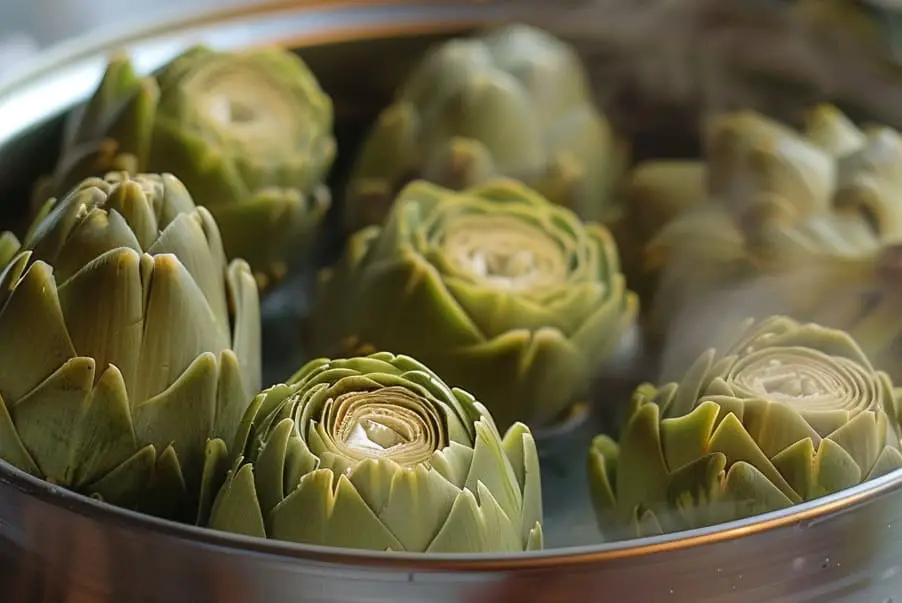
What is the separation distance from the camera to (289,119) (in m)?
0.78

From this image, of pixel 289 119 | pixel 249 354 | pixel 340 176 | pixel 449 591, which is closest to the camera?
pixel 449 591

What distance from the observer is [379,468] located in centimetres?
48

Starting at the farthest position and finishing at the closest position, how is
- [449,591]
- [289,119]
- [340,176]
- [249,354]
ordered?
[340,176]
[289,119]
[249,354]
[449,591]

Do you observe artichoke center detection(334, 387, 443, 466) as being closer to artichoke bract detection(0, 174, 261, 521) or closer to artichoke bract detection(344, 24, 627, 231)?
artichoke bract detection(0, 174, 261, 521)

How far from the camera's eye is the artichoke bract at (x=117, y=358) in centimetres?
52

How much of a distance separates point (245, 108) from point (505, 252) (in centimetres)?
19

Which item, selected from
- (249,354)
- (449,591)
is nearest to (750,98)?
(249,354)

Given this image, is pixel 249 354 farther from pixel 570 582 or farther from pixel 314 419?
pixel 570 582

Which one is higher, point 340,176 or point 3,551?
point 3,551

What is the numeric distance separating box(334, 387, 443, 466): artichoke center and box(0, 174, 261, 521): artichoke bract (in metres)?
0.06

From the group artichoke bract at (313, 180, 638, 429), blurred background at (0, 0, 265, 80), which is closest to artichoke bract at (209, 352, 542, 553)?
artichoke bract at (313, 180, 638, 429)

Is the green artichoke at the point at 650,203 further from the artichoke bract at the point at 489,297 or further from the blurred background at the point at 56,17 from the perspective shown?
the blurred background at the point at 56,17

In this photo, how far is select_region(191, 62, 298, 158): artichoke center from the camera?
745 millimetres

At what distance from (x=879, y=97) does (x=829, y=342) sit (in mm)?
308
